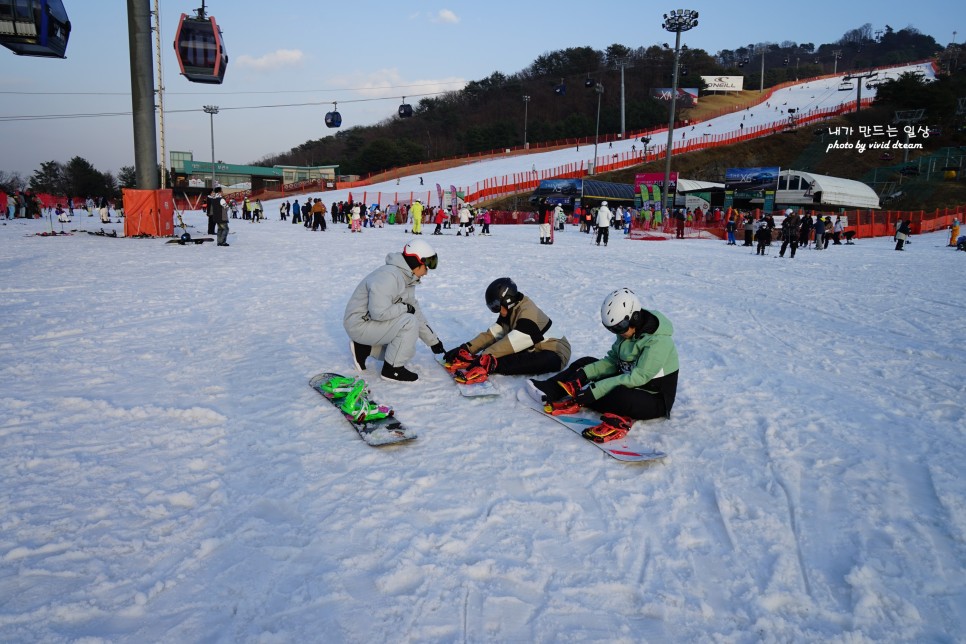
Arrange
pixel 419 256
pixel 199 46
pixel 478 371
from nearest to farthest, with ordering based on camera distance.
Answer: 1. pixel 419 256
2. pixel 478 371
3. pixel 199 46

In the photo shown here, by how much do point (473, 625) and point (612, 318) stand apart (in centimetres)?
219

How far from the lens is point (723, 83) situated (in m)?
81.1

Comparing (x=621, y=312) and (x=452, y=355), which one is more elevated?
(x=621, y=312)

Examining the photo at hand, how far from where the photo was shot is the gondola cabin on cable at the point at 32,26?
12.4 m

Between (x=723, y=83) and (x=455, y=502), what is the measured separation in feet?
300

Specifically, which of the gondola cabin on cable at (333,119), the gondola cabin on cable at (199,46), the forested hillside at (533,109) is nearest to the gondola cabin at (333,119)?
the gondola cabin on cable at (333,119)

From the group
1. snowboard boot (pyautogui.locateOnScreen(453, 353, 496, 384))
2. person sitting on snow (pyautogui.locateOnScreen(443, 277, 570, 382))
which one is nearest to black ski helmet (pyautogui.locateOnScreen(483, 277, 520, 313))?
person sitting on snow (pyautogui.locateOnScreen(443, 277, 570, 382))

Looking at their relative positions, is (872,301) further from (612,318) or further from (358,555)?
(358,555)

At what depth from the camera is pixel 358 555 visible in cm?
251

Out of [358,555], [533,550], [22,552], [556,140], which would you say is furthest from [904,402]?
[556,140]

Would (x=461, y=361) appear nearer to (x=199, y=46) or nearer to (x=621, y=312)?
(x=621, y=312)

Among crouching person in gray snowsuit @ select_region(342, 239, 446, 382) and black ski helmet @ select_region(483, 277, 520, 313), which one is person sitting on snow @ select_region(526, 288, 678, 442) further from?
crouching person in gray snowsuit @ select_region(342, 239, 446, 382)

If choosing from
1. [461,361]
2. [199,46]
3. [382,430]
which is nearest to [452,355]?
[461,361]

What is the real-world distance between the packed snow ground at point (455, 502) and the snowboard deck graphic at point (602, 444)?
77 millimetres
